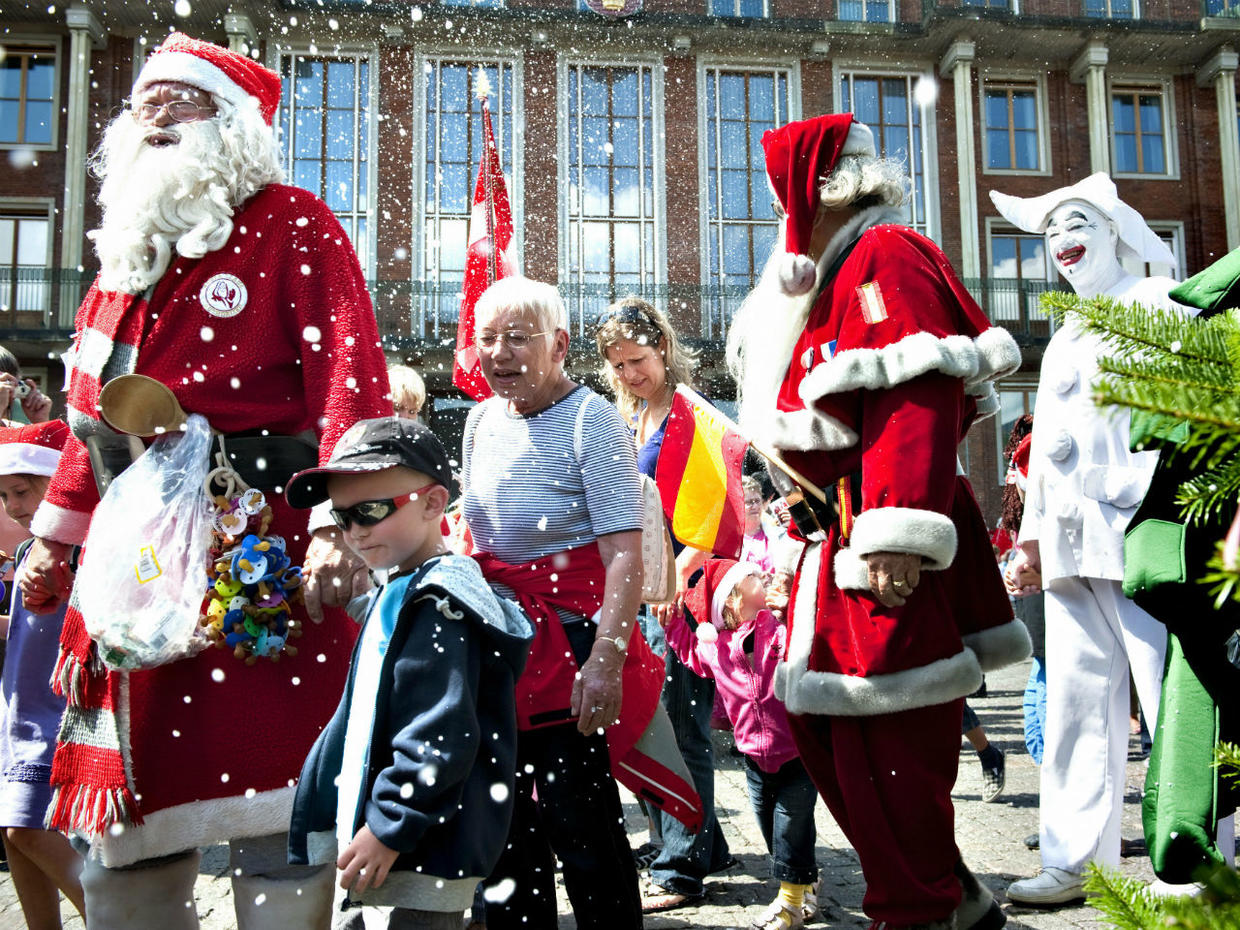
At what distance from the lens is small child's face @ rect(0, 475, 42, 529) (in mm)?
4094

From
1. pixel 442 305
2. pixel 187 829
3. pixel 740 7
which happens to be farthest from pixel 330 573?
pixel 740 7

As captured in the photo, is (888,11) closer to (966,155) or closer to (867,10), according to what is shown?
(867,10)

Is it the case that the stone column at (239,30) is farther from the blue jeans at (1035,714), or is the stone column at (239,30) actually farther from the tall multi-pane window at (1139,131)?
the blue jeans at (1035,714)

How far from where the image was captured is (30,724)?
3732 mm

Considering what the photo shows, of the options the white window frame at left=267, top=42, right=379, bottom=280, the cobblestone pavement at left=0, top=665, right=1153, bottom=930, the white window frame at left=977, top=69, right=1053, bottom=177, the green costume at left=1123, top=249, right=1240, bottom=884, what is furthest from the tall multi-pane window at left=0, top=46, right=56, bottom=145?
the green costume at left=1123, top=249, right=1240, bottom=884

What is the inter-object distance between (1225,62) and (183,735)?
2689 cm

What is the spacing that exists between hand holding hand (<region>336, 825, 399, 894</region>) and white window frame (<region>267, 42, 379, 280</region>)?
20.1m

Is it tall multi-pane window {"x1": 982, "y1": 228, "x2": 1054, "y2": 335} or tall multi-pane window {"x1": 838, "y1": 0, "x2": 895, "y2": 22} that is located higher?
tall multi-pane window {"x1": 838, "y1": 0, "x2": 895, "y2": 22}

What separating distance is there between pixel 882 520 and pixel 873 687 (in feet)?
1.26

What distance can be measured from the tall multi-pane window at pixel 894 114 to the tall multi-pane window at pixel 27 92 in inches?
594

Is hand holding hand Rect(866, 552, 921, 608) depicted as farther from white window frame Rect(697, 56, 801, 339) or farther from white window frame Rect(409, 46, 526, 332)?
white window frame Rect(697, 56, 801, 339)

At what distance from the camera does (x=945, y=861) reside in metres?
2.63

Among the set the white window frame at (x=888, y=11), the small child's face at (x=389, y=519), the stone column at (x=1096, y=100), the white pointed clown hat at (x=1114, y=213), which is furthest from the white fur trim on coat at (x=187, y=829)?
the stone column at (x=1096, y=100)

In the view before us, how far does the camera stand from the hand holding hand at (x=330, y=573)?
2.58 meters
